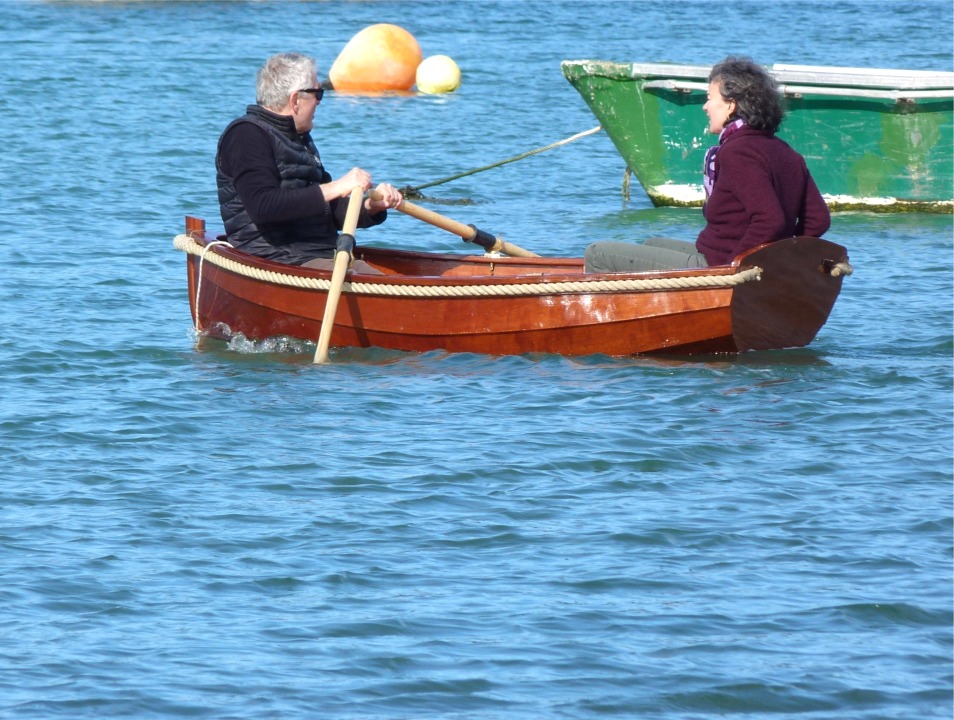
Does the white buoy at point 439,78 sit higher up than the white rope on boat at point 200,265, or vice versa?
the white buoy at point 439,78

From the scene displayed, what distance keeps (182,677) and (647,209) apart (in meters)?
9.44

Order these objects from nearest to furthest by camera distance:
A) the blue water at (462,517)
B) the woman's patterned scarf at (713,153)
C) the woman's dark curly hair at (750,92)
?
the blue water at (462,517), the woman's dark curly hair at (750,92), the woman's patterned scarf at (713,153)

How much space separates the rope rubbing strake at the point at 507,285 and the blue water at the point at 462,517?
37cm

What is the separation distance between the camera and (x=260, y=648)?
4.45 m

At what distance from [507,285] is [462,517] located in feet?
6.68

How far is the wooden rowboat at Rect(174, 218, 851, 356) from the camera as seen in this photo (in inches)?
280

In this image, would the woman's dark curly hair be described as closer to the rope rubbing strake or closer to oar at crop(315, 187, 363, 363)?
the rope rubbing strake

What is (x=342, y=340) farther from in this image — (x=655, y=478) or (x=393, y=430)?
(x=655, y=478)

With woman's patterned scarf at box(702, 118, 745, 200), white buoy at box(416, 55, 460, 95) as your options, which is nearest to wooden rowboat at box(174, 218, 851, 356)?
woman's patterned scarf at box(702, 118, 745, 200)

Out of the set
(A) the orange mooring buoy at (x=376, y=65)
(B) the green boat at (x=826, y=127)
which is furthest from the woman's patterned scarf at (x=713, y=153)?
(A) the orange mooring buoy at (x=376, y=65)

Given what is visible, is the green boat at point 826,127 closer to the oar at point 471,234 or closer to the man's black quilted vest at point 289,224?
the oar at point 471,234

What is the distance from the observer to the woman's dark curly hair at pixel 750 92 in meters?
6.99

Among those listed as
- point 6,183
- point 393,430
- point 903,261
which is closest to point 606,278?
point 393,430

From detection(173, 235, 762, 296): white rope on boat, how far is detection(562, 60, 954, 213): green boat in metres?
5.51
